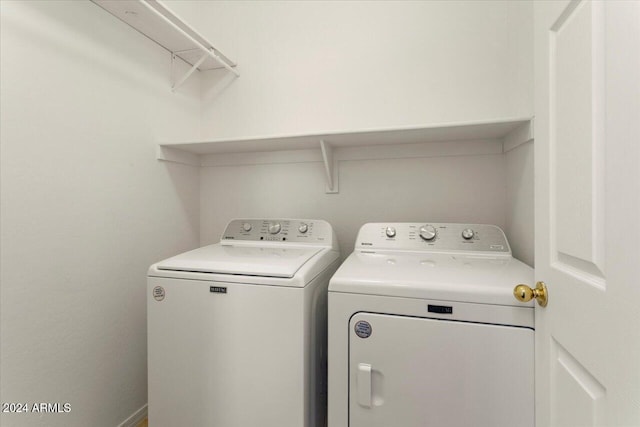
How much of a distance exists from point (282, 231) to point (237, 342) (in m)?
0.69

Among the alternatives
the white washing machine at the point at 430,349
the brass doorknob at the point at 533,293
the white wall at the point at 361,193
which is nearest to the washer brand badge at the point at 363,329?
the white washing machine at the point at 430,349

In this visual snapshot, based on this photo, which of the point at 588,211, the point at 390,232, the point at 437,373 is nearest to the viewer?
the point at 588,211

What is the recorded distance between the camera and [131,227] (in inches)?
60.0

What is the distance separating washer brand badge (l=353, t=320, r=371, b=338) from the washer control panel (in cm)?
62

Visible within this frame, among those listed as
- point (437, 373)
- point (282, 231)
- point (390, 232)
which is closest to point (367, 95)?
point (390, 232)

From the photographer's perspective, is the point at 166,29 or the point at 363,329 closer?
the point at 363,329

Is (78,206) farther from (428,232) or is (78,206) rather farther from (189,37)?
(428,232)

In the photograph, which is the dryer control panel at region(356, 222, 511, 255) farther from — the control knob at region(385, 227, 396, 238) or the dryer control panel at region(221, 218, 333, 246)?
the dryer control panel at region(221, 218, 333, 246)

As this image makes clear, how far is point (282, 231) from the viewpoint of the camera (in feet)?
5.56

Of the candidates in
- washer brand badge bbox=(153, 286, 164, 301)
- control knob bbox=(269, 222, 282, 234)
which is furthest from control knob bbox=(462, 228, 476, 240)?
washer brand badge bbox=(153, 286, 164, 301)

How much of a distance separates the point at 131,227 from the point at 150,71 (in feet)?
2.88

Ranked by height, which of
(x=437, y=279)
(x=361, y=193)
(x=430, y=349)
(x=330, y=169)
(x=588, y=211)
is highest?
(x=330, y=169)

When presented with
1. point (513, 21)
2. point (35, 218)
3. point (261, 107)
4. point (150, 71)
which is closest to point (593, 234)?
point (513, 21)

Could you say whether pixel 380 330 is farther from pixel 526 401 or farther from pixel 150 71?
pixel 150 71
